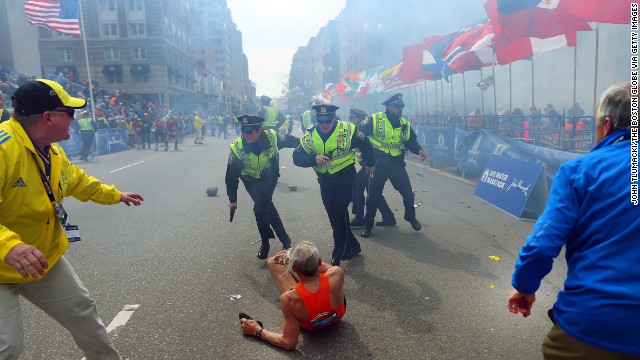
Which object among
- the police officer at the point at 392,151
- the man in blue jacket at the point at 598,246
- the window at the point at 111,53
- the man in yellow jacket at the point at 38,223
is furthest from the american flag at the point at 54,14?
the window at the point at 111,53

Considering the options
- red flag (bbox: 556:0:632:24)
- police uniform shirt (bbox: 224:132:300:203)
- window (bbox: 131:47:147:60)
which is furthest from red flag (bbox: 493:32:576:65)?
window (bbox: 131:47:147:60)

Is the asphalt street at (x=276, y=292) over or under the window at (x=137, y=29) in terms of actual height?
under

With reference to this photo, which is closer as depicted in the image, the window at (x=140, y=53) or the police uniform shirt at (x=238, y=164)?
the police uniform shirt at (x=238, y=164)

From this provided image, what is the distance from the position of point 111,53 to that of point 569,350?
6481 cm

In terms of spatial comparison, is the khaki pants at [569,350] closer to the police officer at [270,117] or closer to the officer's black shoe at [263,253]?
the officer's black shoe at [263,253]

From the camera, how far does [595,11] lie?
8047 mm

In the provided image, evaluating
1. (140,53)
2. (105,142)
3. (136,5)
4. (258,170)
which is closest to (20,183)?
(258,170)

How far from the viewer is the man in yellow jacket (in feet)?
6.82

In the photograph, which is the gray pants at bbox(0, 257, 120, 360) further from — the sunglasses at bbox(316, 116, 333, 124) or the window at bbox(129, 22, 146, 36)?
the window at bbox(129, 22, 146, 36)

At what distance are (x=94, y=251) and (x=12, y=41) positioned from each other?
28.2m

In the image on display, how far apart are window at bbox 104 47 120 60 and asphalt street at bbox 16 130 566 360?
2214 inches

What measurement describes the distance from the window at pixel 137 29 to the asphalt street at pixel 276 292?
2214 inches

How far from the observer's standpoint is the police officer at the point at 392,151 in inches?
252

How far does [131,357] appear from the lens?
123 inches
